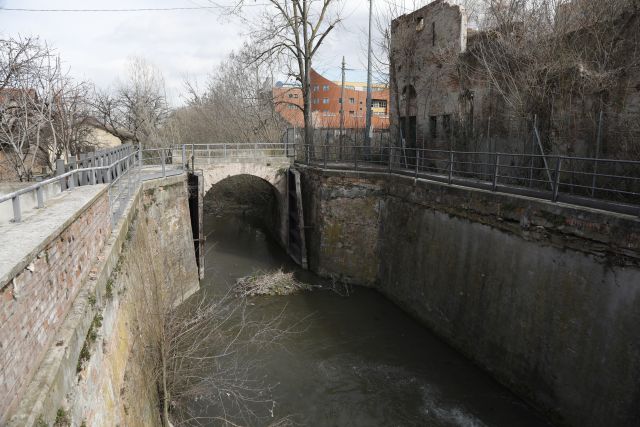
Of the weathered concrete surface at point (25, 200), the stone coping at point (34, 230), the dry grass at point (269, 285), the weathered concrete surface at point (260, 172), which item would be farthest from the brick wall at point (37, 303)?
the weathered concrete surface at point (260, 172)

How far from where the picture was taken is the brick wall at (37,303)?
253 cm

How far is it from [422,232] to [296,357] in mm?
4871

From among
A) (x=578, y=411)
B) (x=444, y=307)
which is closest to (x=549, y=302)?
(x=578, y=411)

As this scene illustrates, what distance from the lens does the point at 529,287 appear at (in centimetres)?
859

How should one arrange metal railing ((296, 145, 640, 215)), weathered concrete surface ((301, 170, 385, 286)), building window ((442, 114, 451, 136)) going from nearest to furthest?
metal railing ((296, 145, 640, 215)) < weathered concrete surface ((301, 170, 385, 286)) < building window ((442, 114, 451, 136))

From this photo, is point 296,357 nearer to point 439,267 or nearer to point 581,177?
point 439,267

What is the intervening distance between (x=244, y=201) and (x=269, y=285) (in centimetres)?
1572

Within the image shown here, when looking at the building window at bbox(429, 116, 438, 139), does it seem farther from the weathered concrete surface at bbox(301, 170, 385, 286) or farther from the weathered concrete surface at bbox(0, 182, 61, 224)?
the weathered concrete surface at bbox(0, 182, 61, 224)

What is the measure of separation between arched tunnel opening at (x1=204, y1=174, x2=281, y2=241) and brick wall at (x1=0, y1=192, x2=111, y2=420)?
18.8 metres

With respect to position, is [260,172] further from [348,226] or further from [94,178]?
[94,178]

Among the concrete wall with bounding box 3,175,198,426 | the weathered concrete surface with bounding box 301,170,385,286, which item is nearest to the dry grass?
the weathered concrete surface with bounding box 301,170,385,286

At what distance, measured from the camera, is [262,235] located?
73.2 ft

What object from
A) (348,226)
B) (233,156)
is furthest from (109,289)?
(233,156)

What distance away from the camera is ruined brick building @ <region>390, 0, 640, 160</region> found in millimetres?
10266
